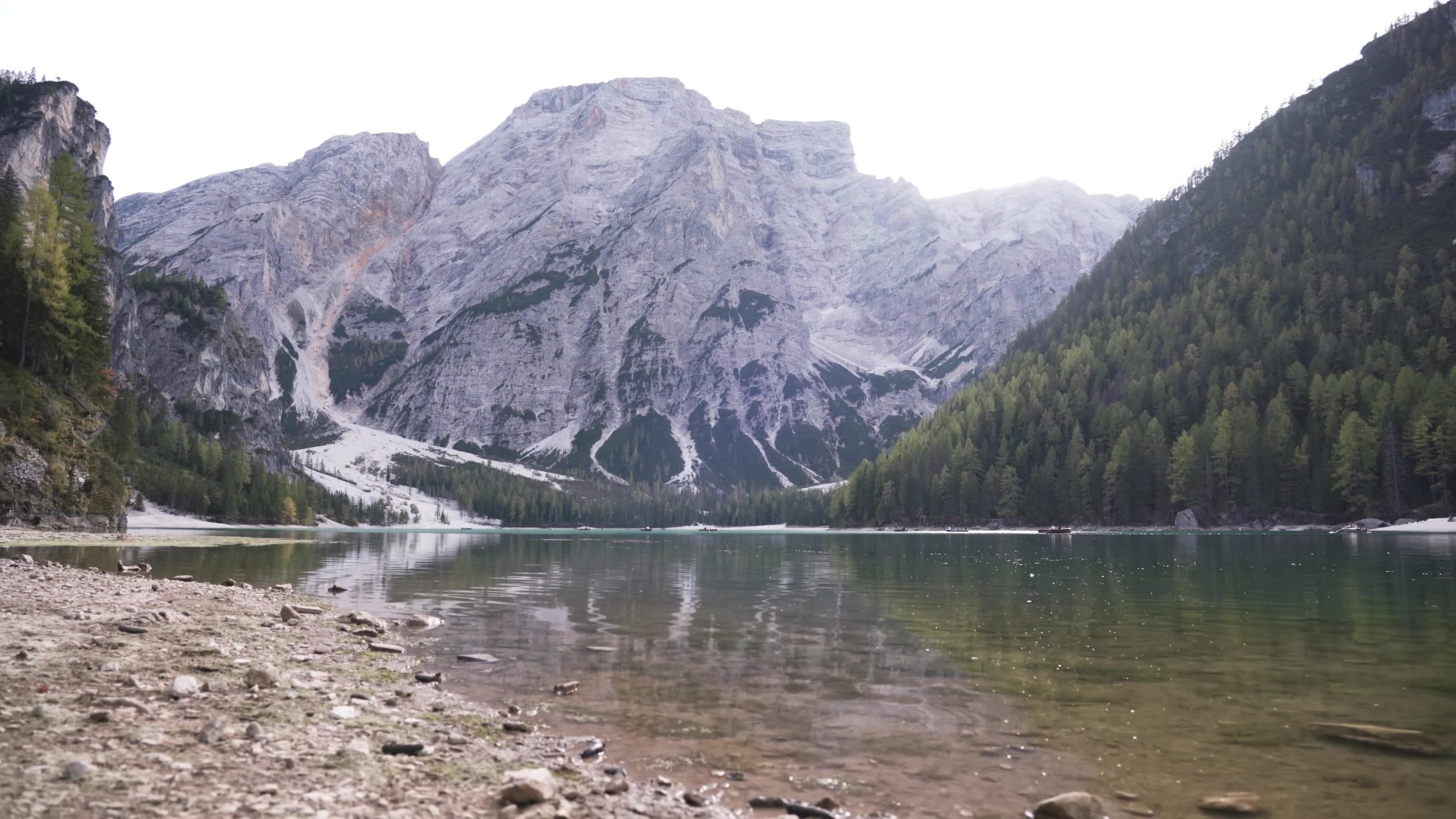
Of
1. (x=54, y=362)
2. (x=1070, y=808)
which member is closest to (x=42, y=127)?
(x=54, y=362)

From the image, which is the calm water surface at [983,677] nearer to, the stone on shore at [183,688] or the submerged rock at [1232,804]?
the submerged rock at [1232,804]

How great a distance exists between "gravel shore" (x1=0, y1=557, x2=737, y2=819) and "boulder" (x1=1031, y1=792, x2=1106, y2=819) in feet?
14.3

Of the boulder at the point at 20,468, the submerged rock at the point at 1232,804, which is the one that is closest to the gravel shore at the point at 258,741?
the submerged rock at the point at 1232,804

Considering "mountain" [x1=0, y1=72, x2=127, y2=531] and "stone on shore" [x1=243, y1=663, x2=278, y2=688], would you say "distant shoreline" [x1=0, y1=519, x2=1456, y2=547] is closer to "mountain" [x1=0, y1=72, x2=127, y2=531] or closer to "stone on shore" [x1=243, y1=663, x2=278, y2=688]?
"mountain" [x1=0, y1=72, x2=127, y2=531]

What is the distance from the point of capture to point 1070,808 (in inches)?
417

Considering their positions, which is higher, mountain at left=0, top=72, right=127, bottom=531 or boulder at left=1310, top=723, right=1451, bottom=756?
mountain at left=0, top=72, right=127, bottom=531

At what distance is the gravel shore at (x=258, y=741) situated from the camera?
9094 millimetres

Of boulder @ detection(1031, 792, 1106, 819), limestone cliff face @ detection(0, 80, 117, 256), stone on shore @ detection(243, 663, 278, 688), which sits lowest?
boulder @ detection(1031, 792, 1106, 819)

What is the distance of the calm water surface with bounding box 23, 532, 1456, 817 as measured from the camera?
12.4m

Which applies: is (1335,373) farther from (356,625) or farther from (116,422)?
(116,422)

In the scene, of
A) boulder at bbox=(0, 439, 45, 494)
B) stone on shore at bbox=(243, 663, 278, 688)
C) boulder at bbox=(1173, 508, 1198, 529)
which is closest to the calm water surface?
stone on shore at bbox=(243, 663, 278, 688)

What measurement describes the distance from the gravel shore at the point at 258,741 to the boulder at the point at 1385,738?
1181cm

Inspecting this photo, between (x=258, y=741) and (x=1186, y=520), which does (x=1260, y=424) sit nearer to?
(x=1186, y=520)

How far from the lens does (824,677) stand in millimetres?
20344
